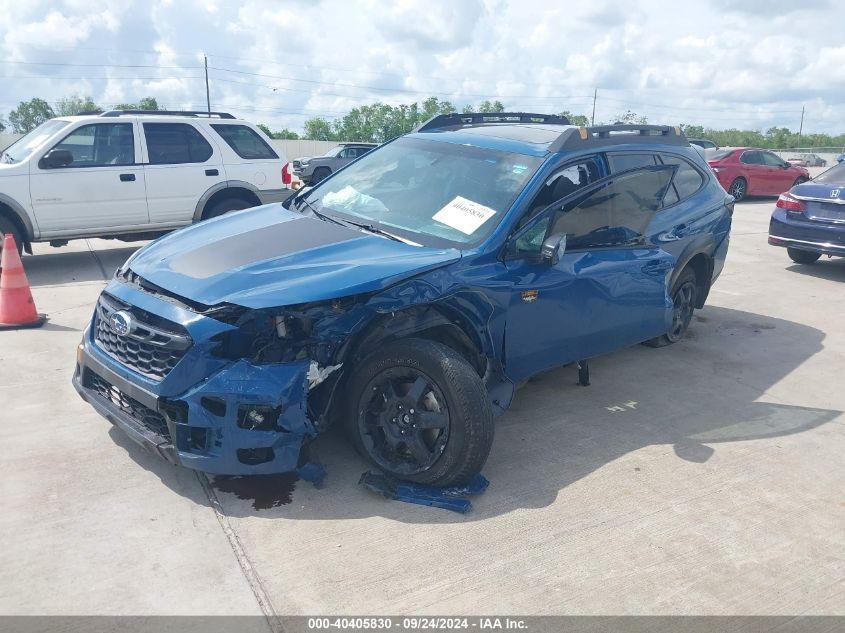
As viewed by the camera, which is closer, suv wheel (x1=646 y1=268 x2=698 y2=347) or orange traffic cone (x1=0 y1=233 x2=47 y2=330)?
orange traffic cone (x1=0 y1=233 x2=47 y2=330)

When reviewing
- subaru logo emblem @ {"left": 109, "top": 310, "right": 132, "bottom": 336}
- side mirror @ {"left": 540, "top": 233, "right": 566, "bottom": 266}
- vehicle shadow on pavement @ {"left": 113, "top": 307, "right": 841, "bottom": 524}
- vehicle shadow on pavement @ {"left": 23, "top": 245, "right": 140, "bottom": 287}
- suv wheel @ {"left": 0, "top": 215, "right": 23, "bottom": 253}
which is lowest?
vehicle shadow on pavement @ {"left": 113, "top": 307, "right": 841, "bottom": 524}

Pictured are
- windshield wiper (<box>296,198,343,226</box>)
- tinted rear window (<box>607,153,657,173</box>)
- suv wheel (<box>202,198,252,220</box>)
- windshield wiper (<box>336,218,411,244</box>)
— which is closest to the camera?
windshield wiper (<box>336,218,411,244</box>)

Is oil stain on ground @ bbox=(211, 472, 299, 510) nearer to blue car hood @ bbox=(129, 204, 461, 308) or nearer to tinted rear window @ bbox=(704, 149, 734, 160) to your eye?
blue car hood @ bbox=(129, 204, 461, 308)

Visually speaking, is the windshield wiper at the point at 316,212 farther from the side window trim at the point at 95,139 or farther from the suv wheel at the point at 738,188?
the suv wheel at the point at 738,188

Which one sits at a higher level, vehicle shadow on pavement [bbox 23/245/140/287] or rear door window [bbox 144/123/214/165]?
rear door window [bbox 144/123/214/165]

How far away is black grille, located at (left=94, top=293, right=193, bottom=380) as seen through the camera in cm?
331

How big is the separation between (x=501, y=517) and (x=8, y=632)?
6.94ft

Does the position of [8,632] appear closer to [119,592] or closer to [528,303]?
[119,592]

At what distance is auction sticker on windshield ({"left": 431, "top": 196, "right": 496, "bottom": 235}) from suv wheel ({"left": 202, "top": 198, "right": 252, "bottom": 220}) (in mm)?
A: 5785

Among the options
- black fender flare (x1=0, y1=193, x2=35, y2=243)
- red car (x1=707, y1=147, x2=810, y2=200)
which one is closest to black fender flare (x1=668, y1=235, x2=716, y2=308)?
black fender flare (x1=0, y1=193, x2=35, y2=243)

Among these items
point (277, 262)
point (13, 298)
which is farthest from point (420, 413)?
point (13, 298)

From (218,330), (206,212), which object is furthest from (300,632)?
(206,212)

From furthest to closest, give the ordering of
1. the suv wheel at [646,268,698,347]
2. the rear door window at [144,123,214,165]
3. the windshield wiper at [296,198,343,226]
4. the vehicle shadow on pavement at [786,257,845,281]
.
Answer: the vehicle shadow on pavement at [786,257,845,281]
the rear door window at [144,123,214,165]
the suv wheel at [646,268,698,347]
the windshield wiper at [296,198,343,226]

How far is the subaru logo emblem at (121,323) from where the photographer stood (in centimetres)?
350
